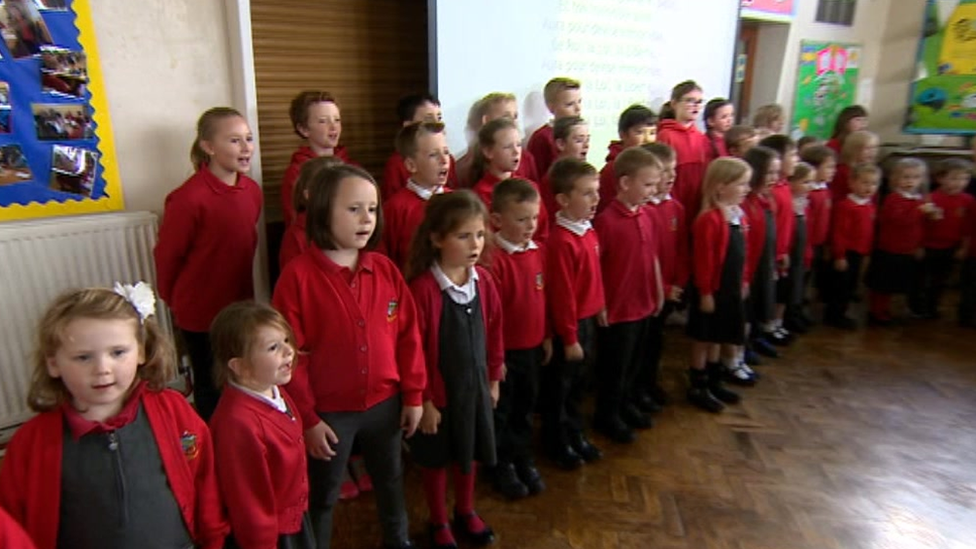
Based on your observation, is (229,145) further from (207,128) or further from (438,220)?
(438,220)

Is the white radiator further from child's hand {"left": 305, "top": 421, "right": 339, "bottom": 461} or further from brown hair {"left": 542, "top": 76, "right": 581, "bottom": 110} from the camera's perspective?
brown hair {"left": 542, "top": 76, "right": 581, "bottom": 110}

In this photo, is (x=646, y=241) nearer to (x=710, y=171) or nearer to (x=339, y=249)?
(x=710, y=171)

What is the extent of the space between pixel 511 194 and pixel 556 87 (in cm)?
132

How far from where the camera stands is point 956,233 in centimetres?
387

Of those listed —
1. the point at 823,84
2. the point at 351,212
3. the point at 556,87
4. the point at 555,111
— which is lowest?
the point at 351,212

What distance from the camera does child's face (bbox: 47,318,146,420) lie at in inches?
42.6

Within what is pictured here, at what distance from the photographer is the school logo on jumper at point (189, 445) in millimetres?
1220

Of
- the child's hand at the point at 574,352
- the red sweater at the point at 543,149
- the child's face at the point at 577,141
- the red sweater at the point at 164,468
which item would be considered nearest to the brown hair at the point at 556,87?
the red sweater at the point at 543,149

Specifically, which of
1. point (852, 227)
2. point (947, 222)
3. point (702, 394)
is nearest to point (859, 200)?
point (852, 227)

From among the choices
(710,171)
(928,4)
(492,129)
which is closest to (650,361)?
(710,171)

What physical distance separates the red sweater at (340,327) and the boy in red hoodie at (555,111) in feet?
5.19

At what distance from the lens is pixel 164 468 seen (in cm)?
118

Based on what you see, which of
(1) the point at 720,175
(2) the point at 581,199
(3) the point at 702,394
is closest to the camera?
(2) the point at 581,199

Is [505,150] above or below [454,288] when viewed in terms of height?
above
